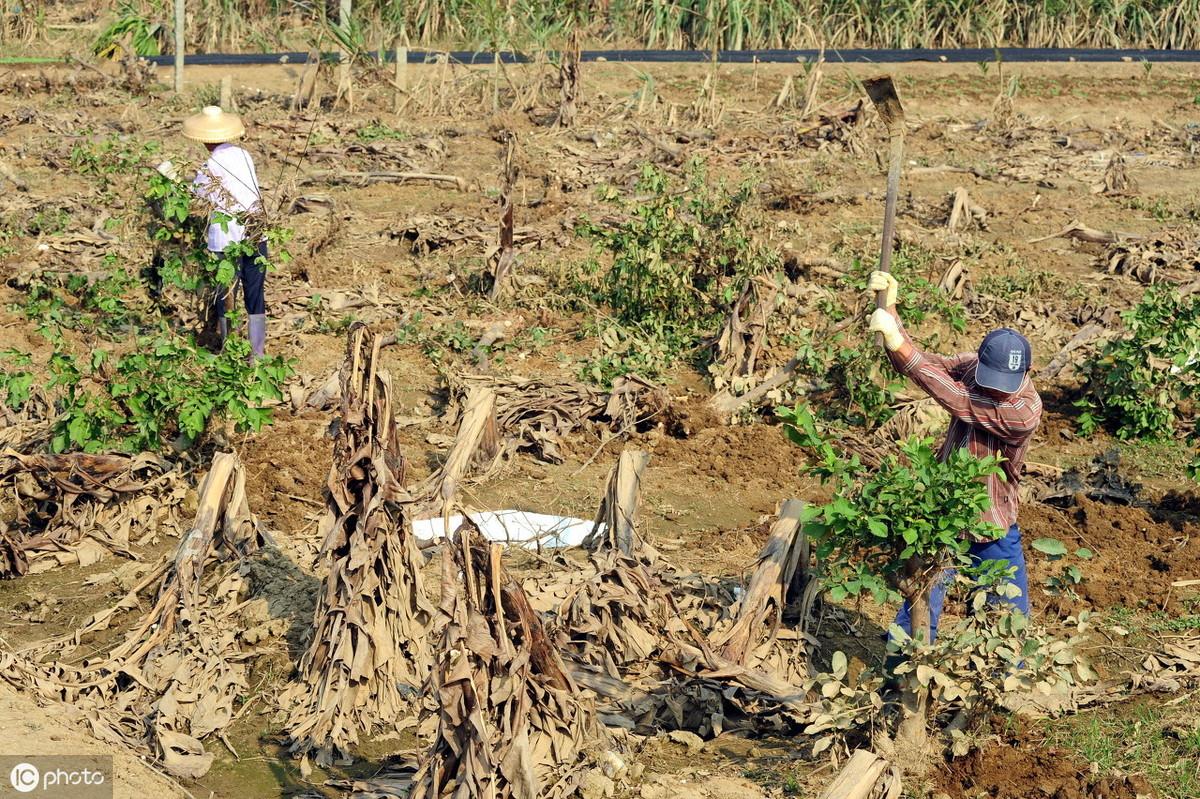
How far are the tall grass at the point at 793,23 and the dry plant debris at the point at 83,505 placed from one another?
43.4ft

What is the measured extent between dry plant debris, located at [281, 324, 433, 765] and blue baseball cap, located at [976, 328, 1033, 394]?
2.15 meters

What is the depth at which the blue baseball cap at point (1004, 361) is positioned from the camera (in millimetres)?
5004

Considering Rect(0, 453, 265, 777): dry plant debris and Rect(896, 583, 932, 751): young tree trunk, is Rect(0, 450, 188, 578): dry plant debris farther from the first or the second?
Rect(896, 583, 932, 751): young tree trunk

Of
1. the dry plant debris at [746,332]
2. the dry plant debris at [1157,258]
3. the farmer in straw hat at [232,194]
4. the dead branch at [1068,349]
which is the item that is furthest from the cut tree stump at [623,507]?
the dry plant debris at [1157,258]

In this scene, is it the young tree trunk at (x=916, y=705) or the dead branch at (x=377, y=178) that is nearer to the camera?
the young tree trunk at (x=916, y=705)

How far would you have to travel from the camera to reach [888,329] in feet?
16.8

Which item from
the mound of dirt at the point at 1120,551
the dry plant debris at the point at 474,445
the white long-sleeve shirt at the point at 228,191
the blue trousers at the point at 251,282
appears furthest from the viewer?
the blue trousers at the point at 251,282

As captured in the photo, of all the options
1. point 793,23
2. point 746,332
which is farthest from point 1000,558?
point 793,23

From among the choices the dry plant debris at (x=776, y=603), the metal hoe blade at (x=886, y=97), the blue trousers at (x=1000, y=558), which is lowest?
the dry plant debris at (x=776, y=603)

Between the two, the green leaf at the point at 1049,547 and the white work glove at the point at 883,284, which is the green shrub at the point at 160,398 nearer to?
the white work glove at the point at 883,284

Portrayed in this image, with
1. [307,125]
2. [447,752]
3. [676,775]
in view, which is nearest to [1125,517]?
[676,775]

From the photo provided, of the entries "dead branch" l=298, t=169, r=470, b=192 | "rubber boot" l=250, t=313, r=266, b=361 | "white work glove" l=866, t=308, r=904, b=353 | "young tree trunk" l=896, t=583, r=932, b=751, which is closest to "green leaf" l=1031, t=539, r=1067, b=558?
"young tree trunk" l=896, t=583, r=932, b=751

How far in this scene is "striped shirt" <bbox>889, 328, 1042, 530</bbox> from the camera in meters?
5.09

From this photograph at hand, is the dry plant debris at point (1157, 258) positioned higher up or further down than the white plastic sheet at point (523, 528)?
higher up
